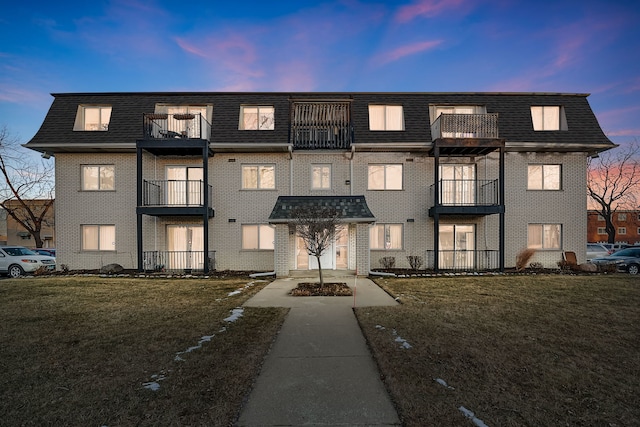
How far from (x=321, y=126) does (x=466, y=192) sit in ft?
25.7

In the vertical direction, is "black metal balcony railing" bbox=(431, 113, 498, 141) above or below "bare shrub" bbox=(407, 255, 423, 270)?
above

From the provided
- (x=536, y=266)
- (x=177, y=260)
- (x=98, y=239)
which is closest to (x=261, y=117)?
(x=177, y=260)

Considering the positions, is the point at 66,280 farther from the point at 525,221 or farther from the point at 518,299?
the point at 525,221

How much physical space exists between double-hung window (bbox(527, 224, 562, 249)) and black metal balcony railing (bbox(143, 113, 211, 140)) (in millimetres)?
16493

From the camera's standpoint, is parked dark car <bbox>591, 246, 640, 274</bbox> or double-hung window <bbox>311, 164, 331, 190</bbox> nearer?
parked dark car <bbox>591, 246, 640, 274</bbox>

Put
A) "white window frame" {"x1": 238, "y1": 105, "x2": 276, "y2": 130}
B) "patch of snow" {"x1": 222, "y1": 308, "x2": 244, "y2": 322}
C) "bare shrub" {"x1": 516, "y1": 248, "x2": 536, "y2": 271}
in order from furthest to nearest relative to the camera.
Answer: "white window frame" {"x1": 238, "y1": 105, "x2": 276, "y2": 130} < "bare shrub" {"x1": 516, "y1": 248, "x2": 536, "y2": 271} < "patch of snow" {"x1": 222, "y1": 308, "x2": 244, "y2": 322}

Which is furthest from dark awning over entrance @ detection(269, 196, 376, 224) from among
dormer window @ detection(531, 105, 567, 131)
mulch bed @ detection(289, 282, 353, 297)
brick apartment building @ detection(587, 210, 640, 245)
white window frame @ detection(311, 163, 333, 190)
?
brick apartment building @ detection(587, 210, 640, 245)

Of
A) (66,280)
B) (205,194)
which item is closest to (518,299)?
(205,194)

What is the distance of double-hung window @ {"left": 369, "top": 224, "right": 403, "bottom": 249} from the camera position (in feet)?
48.8

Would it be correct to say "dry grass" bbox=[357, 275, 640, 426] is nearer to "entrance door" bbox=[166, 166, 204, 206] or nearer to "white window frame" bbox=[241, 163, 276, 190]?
"white window frame" bbox=[241, 163, 276, 190]

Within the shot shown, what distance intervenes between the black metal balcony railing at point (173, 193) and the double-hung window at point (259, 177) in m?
1.76

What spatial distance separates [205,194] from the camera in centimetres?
1380

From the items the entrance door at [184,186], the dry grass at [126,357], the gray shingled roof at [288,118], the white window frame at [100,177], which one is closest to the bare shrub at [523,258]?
the gray shingled roof at [288,118]

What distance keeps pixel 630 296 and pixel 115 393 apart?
12835 mm
